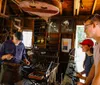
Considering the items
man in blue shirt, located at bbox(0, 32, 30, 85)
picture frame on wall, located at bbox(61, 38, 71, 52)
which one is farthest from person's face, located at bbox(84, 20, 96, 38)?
picture frame on wall, located at bbox(61, 38, 71, 52)

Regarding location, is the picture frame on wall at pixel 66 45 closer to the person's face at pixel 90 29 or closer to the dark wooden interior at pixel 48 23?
the dark wooden interior at pixel 48 23

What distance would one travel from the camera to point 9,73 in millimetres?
3383

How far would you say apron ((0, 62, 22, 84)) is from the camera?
336 cm

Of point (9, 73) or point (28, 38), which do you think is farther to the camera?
point (28, 38)

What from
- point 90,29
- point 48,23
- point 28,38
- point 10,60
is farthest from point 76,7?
point 90,29

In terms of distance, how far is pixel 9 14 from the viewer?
27.0 feet

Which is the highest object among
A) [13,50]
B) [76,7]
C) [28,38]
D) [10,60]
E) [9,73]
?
[76,7]

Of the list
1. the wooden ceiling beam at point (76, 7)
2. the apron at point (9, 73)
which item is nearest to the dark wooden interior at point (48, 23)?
the wooden ceiling beam at point (76, 7)

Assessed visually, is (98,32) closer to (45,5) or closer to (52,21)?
(45,5)

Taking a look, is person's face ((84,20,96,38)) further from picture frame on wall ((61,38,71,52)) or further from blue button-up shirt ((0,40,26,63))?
picture frame on wall ((61,38,71,52))

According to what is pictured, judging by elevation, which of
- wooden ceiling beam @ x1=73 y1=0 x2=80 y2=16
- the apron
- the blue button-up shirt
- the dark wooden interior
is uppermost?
wooden ceiling beam @ x1=73 y1=0 x2=80 y2=16

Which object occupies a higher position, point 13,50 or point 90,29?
point 90,29

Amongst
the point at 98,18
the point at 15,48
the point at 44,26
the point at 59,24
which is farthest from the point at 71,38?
the point at 98,18

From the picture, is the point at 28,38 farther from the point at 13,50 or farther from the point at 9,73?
the point at 9,73
